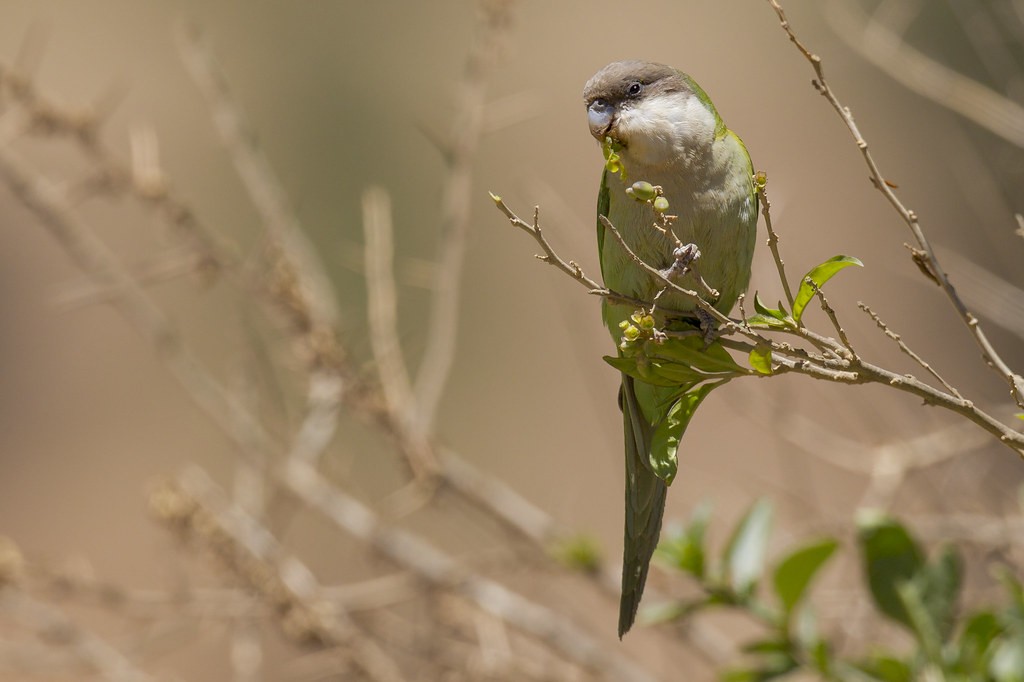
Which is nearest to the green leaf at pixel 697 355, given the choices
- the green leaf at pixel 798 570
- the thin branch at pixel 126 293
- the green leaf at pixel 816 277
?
the green leaf at pixel 816 277

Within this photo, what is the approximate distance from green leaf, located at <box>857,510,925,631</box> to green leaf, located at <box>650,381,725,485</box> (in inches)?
27.8

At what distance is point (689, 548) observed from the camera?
268 cm

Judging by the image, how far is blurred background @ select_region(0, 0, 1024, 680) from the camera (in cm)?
530

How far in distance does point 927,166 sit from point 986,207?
3.96 metres

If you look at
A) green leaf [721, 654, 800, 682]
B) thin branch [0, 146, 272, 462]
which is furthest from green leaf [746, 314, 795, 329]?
thin branch [0, 146, 272, 462]

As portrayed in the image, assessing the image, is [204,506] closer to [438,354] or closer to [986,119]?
[438,354]

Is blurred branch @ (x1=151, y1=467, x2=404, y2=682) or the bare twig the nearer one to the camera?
the bare twig

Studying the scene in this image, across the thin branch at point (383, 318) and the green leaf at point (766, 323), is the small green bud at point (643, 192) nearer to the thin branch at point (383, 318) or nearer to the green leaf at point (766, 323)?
the green leaf at point (766, 323)

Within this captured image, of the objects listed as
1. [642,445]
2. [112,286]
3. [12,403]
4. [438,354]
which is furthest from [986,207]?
[12,403]

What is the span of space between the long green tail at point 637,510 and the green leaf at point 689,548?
13 centimetres

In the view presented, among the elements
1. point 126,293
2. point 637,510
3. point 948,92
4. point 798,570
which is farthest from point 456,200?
point 798,570

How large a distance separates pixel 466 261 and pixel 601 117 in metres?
10.5

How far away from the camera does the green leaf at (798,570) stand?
2473 mm

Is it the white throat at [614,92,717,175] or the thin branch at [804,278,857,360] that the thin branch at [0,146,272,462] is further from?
the thin branch at [804,278,857,360]
